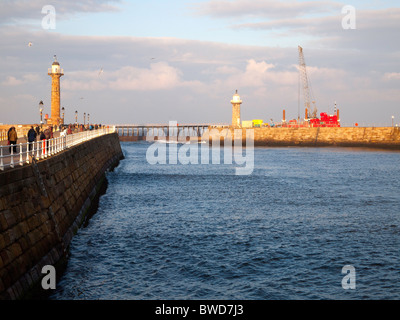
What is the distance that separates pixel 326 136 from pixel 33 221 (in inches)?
5406

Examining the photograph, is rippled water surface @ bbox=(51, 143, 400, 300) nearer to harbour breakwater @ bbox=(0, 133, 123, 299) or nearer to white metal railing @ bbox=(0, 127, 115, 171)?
harbour breakwater @ bbox=(0, 133, 123, 299)

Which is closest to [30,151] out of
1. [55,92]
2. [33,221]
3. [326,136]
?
[33,221]

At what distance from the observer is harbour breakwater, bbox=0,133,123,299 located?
14594 mm

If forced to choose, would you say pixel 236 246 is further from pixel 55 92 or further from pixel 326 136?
pixel 326 136

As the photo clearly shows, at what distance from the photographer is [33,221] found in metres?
17.6

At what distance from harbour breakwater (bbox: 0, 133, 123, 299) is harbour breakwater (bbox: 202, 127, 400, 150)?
12060 cm

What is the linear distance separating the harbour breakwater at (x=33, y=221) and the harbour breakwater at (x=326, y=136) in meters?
121

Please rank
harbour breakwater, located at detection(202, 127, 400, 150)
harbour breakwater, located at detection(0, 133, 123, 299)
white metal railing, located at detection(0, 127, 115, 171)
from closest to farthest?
harbour breakwater, located at detection(0, 133, 123, 299) → white metal railing, located at detection(0, 127, 115, 171) → harbour breakwater, located at detection(202, 127, 400, 150)

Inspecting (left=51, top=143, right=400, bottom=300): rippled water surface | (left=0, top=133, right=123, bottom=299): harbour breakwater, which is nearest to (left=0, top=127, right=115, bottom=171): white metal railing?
(left=0, top=133, right=123, bottom=299): harbour breakwater

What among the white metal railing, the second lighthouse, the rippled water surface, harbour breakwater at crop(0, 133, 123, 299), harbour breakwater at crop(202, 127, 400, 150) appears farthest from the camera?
harbour breakwater at crop(202, 127, 400, 150)

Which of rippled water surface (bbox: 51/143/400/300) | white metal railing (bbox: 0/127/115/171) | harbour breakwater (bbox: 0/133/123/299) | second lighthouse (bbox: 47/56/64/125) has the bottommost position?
rippled water surface (bbox: 51/143/400/300)
